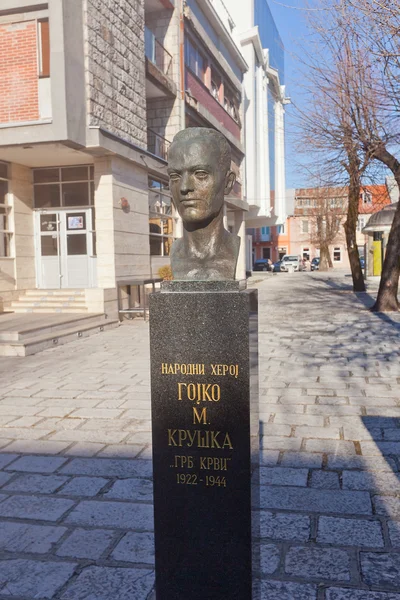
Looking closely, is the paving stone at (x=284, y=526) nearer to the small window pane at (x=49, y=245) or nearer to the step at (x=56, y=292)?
the step at (x=56, y=292)

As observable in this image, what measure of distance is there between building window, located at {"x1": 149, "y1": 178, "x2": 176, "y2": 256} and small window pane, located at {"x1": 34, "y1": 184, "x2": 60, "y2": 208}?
3.54m

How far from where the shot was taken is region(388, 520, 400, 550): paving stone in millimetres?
3255

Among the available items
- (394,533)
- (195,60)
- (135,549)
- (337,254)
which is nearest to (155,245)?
(195,60)

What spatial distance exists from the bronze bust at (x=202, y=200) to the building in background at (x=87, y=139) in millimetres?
10824

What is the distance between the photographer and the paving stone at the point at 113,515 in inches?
141

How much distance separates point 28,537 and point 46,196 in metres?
15.1

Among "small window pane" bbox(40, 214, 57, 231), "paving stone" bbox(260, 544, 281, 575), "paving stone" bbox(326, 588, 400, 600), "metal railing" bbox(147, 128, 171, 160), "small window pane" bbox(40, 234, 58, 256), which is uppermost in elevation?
"metal railing" bbox(147, 128, 171, 160)

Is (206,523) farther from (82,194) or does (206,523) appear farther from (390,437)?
(82,194)

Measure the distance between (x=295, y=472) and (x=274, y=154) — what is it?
4708cm

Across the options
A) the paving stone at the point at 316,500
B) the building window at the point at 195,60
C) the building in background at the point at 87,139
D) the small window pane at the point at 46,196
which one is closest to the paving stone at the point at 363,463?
the paving stone at the point at 316,500

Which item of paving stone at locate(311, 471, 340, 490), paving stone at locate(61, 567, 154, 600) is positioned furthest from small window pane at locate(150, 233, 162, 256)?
paving stone at locate(61, 567, 154, 600)

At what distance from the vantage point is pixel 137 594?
114 inches

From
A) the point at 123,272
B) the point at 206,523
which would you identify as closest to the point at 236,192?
the point at 123,272

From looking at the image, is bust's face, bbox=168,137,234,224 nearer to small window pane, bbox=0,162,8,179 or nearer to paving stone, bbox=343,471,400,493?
paving stone, bbox=343,471,400,493
